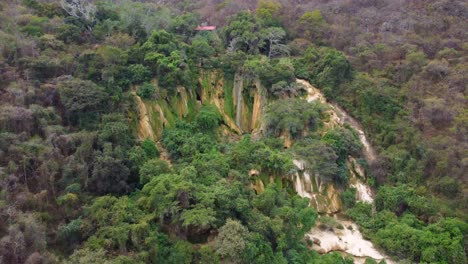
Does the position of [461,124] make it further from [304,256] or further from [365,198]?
[304,256]

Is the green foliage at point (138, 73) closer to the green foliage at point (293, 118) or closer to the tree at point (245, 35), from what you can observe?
the green foliage at point (293, 118)

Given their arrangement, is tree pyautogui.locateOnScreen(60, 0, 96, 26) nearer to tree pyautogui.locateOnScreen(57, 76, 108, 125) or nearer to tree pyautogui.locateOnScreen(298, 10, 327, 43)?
tree pyautogui.locateOnScreen(57, 76, 108, 125)

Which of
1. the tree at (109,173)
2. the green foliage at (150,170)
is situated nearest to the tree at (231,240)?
the green foliage at (150,170)

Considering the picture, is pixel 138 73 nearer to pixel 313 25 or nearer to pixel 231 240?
pixel 231 240

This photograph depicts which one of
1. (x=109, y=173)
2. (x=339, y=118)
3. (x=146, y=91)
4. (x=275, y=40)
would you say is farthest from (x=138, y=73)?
(x=339, y=118)

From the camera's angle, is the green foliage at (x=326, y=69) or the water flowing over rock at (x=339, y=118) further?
the green foliage at (x=326, y=69)
